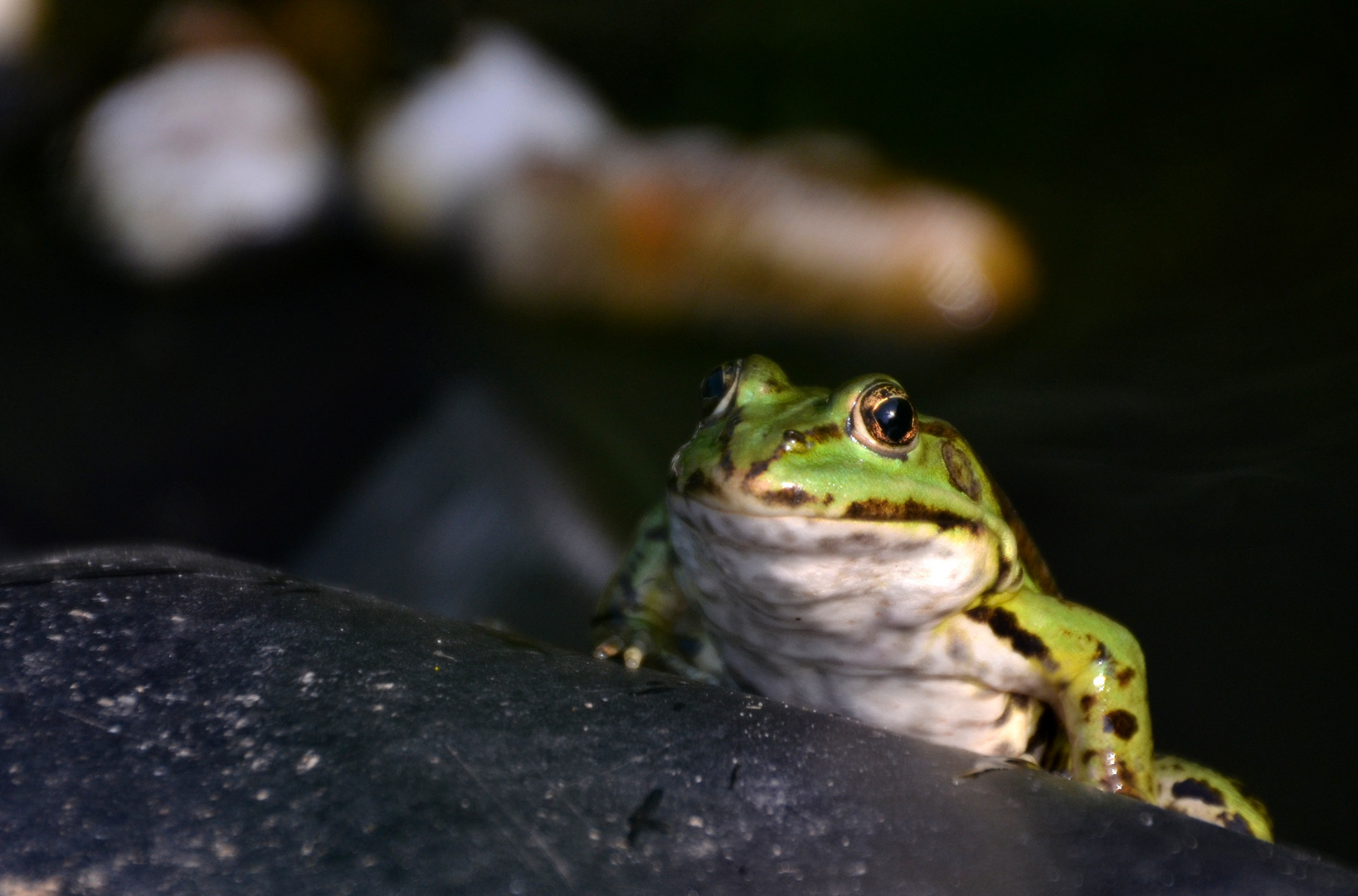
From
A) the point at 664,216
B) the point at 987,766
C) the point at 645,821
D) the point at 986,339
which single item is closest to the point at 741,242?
the point at 664,216

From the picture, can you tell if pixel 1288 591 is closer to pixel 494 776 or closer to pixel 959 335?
pixel 959 335

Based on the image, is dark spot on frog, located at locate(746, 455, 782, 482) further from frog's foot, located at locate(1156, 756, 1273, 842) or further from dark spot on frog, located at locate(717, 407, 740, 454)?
frog's foot, located at locate(1156, 756, 1273, 842)

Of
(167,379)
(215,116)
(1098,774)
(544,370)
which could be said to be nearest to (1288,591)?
(1098,774)

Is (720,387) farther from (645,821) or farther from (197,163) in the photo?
(197,163)

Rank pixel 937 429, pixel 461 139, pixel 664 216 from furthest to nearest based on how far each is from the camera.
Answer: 1. pixel 461 139
2. pixel 664 216
3. pixel 937 429

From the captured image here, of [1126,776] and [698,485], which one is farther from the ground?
[698,485]

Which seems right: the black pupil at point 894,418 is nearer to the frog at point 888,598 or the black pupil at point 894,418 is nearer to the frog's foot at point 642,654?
the frog at point 888,598
